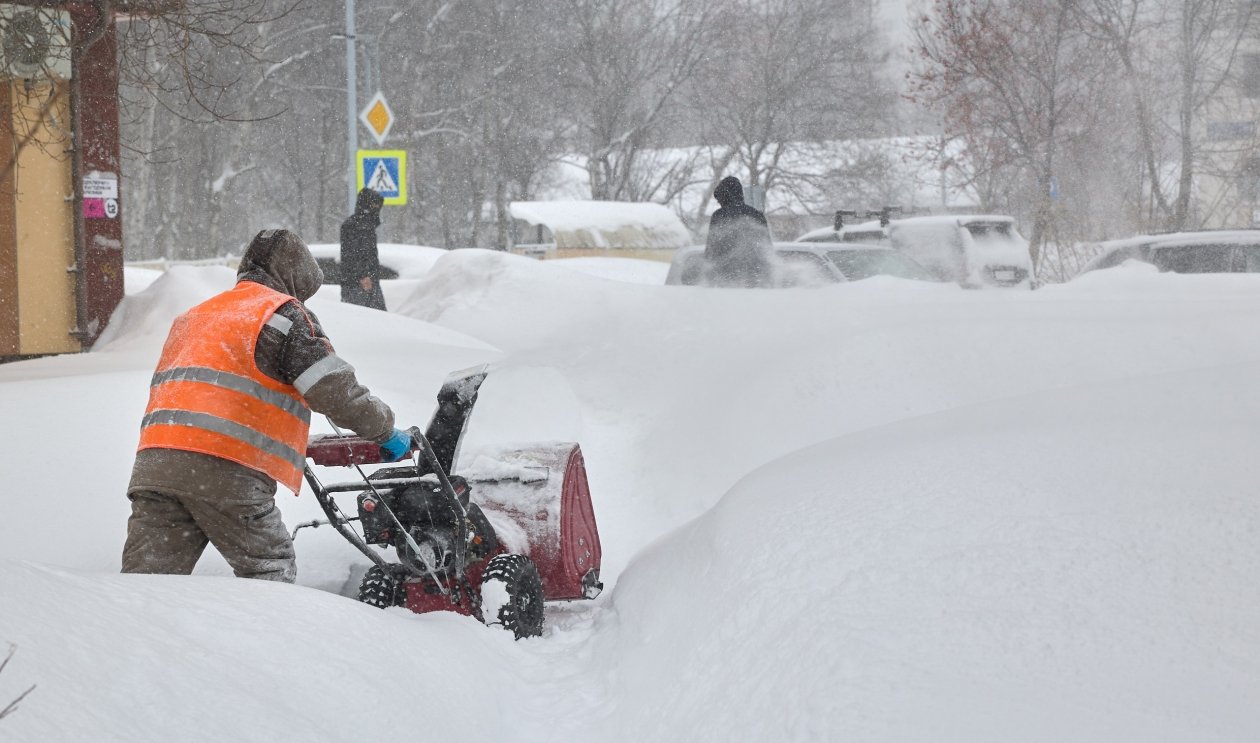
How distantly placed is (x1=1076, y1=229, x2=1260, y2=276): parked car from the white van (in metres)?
1.80

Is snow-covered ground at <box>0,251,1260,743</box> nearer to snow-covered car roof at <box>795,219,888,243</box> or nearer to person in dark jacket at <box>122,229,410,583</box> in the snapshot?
person in dark jacket at <box>122,229,410,583</box>

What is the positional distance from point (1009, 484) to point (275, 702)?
1.96 m

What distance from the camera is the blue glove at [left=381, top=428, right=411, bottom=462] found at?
12.7 ft

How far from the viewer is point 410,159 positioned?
35.2m

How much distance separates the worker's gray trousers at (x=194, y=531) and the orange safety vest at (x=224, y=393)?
0.13 metres

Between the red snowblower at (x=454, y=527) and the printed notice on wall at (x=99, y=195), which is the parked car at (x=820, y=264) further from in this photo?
the red snowblower at (x=454, y=527)

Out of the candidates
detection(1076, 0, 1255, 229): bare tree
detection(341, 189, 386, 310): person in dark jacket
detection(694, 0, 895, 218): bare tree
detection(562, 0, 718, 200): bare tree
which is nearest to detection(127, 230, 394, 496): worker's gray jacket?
detection(341, 189, 386, 310): person in dark jacket

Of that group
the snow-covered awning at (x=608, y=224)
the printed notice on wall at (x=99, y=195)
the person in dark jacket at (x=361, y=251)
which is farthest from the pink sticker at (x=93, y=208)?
the snow-covered awning at (x=608, y=224)

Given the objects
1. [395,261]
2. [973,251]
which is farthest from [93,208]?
[973,251]

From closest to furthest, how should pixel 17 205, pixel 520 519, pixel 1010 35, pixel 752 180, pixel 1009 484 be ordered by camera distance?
pixel 1009 484 < pixel 520 519 < pixel 17 205 < pixel 1010 35 < pixel 752 180

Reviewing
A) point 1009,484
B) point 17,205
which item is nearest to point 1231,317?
point 1009,484

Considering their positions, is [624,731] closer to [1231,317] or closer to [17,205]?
[1231,317]

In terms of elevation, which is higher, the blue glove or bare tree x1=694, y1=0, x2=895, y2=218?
bare tree x1=694, y1=0, x2=895, y2=218

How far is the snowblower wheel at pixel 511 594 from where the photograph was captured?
174 inches
